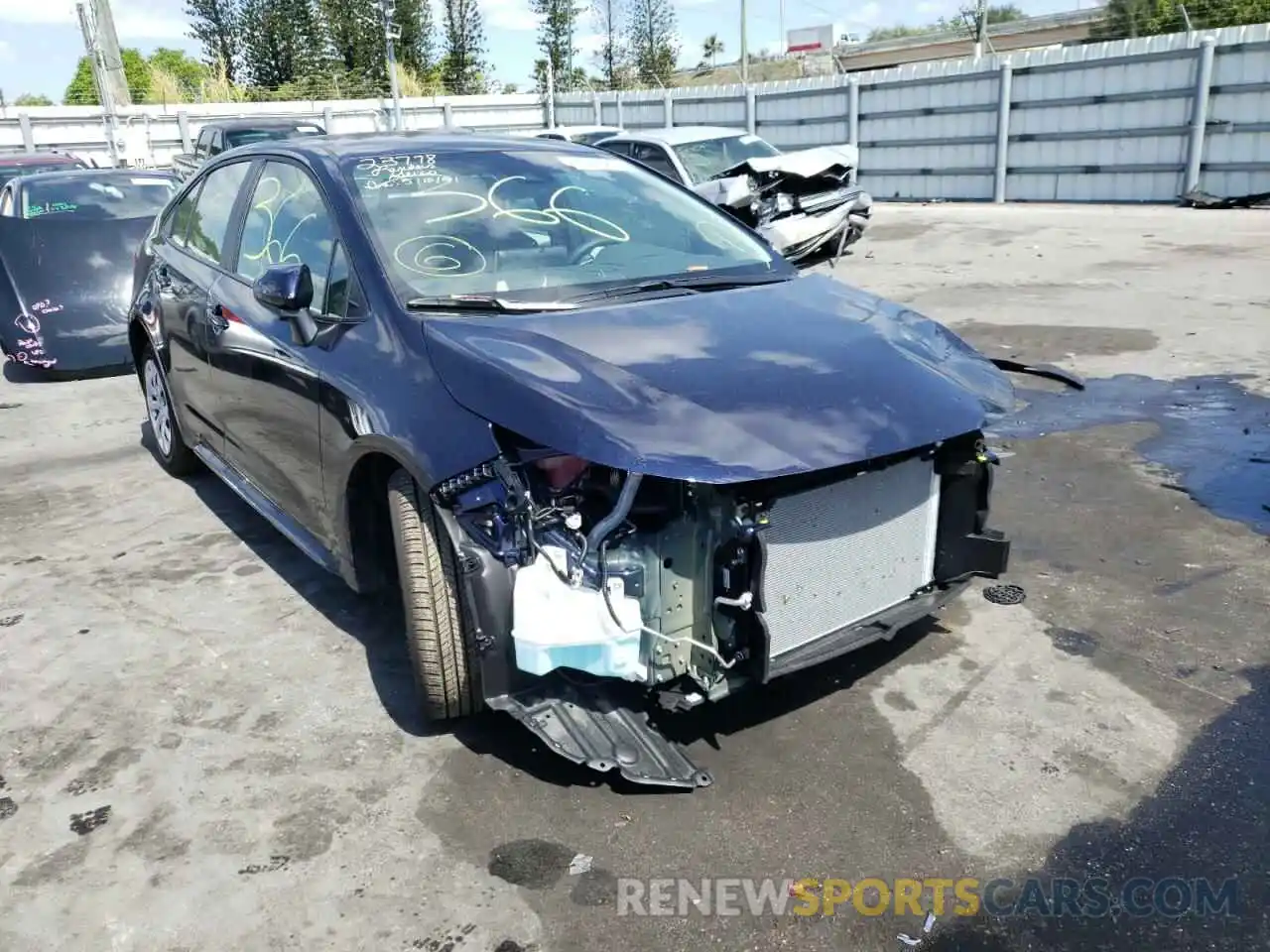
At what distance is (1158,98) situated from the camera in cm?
1497

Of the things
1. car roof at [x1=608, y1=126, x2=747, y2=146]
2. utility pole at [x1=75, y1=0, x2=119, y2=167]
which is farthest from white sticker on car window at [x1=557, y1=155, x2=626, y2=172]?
utility pole at [x1=75, y1=0, x2=119, y2=167]

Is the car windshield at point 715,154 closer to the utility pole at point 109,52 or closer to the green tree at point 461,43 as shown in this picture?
the utility pole at point 109,52

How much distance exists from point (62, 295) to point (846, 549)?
7203mm

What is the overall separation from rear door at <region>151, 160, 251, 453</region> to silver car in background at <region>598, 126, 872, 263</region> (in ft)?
18.5

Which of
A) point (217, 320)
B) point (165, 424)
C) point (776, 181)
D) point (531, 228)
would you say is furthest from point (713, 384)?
point (776, 181)

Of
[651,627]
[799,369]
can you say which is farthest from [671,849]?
[799,369]

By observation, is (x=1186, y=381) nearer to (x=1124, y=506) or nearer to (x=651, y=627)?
(x=1124, y=506)

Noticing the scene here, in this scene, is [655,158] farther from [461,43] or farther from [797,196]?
[461,43]

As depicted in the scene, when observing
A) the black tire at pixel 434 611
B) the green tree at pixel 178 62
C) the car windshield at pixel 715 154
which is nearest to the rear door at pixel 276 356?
the black tire at pixel 434 611

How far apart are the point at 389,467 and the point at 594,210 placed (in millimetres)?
1396

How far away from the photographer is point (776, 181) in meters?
10.9

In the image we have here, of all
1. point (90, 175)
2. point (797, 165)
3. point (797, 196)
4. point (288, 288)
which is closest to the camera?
point (288, 288)

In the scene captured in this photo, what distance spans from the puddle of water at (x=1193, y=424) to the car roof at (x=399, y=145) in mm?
2333

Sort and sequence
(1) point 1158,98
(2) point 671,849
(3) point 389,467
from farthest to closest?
(1) point 1158,98 → (3) point 389,467 → (2) point 671,849
